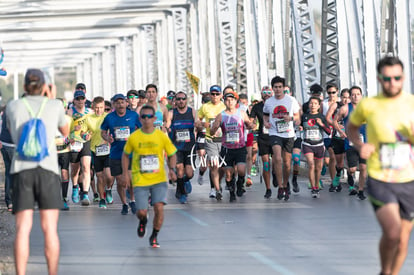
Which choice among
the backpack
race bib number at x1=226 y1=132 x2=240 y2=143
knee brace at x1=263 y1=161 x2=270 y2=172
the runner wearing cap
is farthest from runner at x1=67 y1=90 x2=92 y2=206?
the backpack

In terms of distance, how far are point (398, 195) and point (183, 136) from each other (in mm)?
9517

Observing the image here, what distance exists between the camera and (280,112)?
15570 mm

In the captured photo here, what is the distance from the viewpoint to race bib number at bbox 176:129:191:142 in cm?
1653

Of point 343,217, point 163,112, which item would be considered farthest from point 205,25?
point 343,217

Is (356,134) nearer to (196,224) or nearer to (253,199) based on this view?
(196,224)

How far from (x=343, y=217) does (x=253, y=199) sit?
3.20 meters

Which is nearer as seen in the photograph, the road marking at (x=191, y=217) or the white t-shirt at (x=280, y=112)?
the road marking at (x=191, y=217)

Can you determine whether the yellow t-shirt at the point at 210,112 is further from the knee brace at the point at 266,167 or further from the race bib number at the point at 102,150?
the race bib number at the point at 102,150

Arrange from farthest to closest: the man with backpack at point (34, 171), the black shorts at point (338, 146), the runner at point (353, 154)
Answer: the black shorts at point (338, 146)
the runner at point (353, 154)
the man with backpack at point (34, 171)

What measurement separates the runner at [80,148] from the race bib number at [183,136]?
1.47 metres

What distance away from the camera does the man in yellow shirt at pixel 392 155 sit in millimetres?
7176

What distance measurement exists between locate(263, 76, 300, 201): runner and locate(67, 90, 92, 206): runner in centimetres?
271

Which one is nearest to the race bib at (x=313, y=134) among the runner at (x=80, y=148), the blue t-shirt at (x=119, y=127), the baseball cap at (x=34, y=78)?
the blue t-shirt at (x=119, y=127)

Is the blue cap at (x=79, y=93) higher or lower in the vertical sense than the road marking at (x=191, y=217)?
higher
